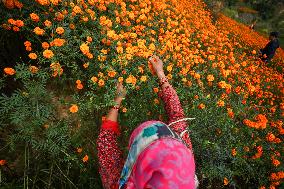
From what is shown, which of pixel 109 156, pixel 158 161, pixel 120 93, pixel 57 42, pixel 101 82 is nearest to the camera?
pixel 158 161

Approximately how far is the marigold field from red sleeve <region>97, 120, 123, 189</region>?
→ 0.47 metres

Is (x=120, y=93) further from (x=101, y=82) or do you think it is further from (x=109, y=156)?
(x=109, y=156)

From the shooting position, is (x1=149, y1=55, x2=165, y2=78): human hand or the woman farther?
(x1=149, y1=55, x2=165, y2=78): human hand

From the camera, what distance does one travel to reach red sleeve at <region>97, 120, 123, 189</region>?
7.34ft

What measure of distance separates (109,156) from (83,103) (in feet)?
3.41

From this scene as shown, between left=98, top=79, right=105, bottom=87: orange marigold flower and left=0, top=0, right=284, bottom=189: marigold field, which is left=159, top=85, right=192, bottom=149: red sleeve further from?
left=98, top=79, right=105, bottom=87: orange marigold flower

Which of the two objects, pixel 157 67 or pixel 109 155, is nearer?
pixel 109 155

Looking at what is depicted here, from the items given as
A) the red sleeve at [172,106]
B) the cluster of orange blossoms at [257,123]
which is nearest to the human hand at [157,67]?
the red sleeve at [172,106]

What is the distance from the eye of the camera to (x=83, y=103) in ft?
10.5

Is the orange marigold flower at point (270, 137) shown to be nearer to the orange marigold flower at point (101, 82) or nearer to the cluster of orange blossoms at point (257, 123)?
the cluster of orange blossoms at point (257, 123)

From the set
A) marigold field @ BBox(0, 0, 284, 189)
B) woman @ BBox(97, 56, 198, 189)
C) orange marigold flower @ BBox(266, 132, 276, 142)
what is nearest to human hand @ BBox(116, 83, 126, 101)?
marigold field @ BBox(0, 0, 284, 189)

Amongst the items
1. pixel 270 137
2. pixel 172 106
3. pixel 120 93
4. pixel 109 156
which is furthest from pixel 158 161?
pixel 270 137

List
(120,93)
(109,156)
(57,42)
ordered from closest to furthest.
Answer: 1. (109,156)
2. (120,93)
3. (57,42)

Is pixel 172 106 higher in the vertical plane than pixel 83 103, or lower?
higher
